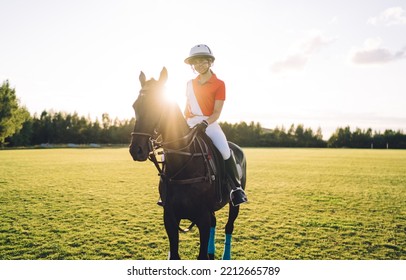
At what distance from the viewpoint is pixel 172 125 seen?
3.77m

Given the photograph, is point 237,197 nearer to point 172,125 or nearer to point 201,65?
point 172,125

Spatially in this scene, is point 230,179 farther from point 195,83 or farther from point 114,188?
point 114,188

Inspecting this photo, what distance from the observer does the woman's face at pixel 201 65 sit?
4.22 metres

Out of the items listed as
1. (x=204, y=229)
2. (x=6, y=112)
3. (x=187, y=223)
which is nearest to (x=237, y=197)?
(x=204, y=229)

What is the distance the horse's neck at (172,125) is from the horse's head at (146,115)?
107mm

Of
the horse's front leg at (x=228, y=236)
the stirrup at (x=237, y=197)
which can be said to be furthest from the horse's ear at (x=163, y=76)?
the horse's front leg at (x=228, y=236)

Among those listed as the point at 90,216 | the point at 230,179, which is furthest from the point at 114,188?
the point at 230,179

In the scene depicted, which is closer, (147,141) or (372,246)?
(147,141)

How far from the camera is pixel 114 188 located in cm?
1341

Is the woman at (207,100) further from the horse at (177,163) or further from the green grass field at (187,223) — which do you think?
the green grass field at (187,223)

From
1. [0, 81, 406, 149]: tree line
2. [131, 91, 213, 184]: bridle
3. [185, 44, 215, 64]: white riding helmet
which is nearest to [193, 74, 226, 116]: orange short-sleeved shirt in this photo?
[185, 44, 215, 64]: white riding helmet

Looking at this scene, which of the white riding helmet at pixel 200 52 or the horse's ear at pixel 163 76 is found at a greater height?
the white riding helmet at pixel 200 52

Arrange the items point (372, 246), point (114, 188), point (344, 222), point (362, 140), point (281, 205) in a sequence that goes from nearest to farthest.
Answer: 1. point (372, 246)
2. point (344, 222)
3. point (281, 205)
4. point (114, 188)
5. point (362, 140)
